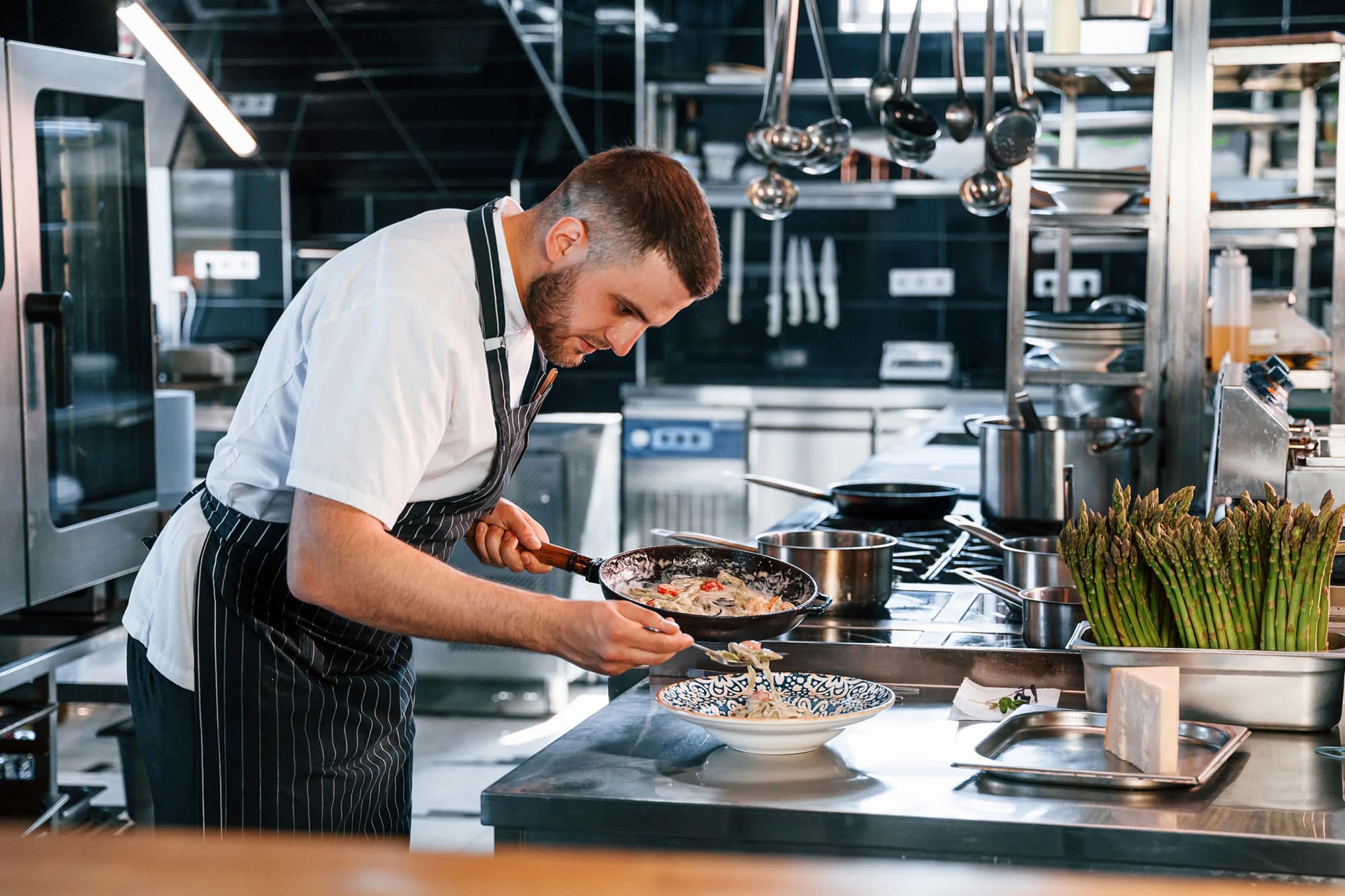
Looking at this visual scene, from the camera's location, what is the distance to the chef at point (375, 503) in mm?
1674

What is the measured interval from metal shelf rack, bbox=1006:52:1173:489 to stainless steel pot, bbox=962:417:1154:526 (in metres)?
0.32

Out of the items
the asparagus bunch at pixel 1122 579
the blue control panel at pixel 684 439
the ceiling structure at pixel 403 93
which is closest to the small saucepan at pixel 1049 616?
the asparagus bunch at pixel 1122 579

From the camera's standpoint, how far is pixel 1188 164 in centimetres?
356

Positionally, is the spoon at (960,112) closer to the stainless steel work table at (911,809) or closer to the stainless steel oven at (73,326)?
the stainless steel oven at (73,326)

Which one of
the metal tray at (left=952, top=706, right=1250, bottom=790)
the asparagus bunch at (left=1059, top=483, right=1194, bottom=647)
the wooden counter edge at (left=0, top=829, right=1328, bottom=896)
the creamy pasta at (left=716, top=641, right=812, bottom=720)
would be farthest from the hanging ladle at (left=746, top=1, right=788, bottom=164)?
the wooden counter edge at (left=0, top=829, right=1328, bottom=896)

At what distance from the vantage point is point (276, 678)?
1.97 m

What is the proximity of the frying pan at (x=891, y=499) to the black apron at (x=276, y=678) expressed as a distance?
59.6 inches

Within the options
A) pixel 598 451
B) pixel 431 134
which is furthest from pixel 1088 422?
pixel 431 134

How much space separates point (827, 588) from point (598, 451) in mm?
3836

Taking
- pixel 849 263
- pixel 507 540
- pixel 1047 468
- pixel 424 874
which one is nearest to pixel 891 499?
pixel 1047 468

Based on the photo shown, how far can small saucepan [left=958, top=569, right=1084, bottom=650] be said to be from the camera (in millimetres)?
2238

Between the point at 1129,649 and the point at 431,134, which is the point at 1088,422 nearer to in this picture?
the point at 1129,649

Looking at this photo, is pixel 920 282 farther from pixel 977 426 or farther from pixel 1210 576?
pixel 1210 576

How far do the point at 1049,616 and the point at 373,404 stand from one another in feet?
3.88
